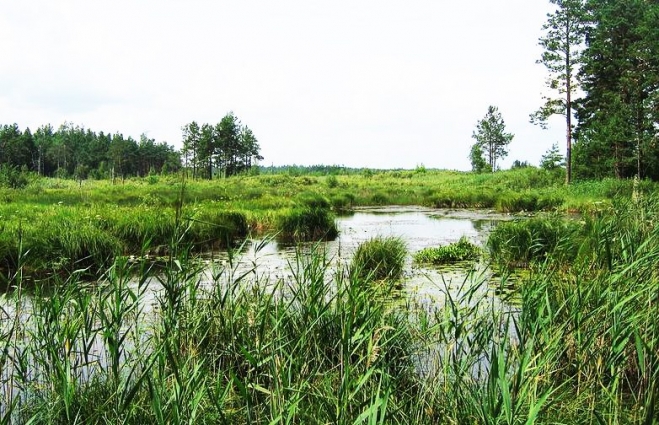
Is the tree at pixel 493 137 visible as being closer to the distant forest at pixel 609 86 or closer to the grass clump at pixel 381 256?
the distant forest at pixel 609 86

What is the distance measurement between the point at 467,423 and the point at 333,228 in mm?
13318

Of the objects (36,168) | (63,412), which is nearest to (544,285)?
(63,412)

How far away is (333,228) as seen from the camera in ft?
52.8

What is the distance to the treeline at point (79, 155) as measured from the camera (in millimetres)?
77500

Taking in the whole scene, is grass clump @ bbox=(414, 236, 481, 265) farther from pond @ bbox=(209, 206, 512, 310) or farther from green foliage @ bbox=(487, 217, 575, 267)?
green foliage @ bbox=(487, 217, 575, 267)

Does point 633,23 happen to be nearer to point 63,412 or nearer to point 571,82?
point 571,82

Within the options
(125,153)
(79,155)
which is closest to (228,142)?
(125,153)

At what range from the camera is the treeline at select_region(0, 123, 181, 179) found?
77500 millimetres

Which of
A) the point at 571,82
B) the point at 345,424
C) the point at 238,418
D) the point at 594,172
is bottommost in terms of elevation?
the point at 238,418

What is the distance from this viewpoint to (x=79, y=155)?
8750 cm

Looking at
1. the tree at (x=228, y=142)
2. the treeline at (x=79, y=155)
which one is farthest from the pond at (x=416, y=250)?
the treeline at (x=79, y=155)

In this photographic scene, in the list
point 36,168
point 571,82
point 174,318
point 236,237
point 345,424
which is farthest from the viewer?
point 36,168

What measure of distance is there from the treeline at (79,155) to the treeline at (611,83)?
58.5 m

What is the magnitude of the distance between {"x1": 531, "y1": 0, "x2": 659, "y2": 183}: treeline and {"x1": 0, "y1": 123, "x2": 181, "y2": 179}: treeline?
58.5 m
